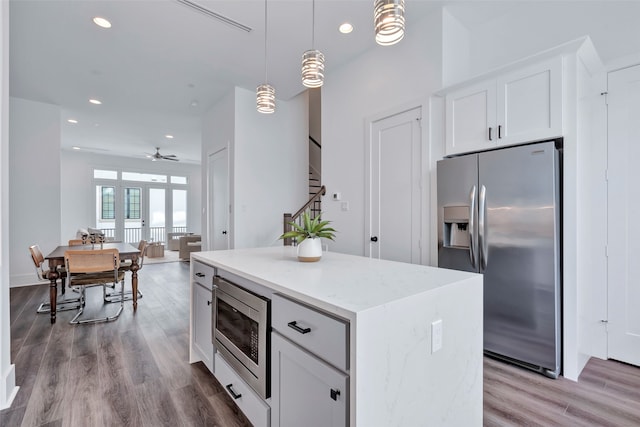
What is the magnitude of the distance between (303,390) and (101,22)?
3886mm

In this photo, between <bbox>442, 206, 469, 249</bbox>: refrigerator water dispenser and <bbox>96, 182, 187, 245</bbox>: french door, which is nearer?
<bbox>442, 206, 469, 249</bbox>: refrigerator water dispenser

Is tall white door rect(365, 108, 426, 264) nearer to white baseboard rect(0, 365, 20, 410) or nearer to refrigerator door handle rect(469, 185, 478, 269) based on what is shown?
refrigerator door handle rect(469, 185, 478, 269)

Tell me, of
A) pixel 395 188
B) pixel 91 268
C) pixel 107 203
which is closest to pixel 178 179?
pixel 107 203

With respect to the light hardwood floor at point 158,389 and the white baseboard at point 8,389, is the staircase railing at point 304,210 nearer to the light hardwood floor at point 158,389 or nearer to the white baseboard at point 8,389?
the light hardwood floor at point 158,389

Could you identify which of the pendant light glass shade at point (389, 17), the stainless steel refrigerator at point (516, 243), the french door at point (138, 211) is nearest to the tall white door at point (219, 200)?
the stainless steel refrigerator at point (516, 243)

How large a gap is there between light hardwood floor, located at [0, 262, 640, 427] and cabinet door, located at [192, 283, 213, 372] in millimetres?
181

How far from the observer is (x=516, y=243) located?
7.46ft

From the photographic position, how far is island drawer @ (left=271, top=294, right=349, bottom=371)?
1.01 meters

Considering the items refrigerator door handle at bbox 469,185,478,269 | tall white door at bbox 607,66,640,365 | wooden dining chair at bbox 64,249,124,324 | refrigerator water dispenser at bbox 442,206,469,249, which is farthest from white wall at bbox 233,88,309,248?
tall white door at bbox 607,66,640,365

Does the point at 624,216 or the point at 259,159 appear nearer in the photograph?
the point at 624,216

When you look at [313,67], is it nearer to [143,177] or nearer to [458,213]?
[458,213]

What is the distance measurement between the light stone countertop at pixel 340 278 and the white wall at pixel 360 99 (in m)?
1.71

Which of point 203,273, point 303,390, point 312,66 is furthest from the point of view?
point 203,273

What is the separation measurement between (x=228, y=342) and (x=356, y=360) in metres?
1.15
